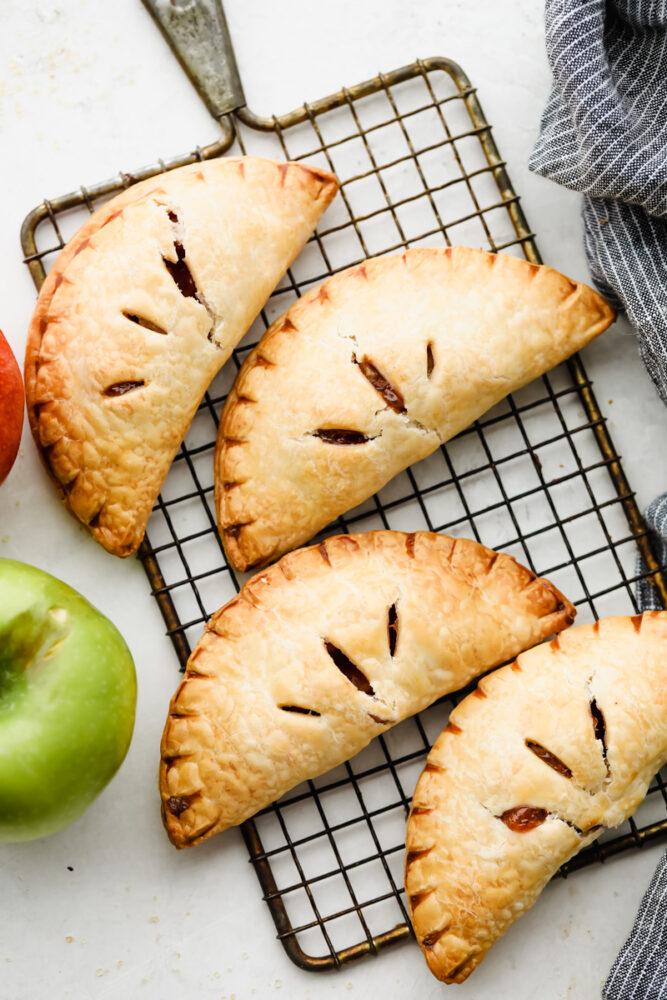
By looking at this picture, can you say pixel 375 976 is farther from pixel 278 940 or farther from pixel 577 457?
pixel 577 457

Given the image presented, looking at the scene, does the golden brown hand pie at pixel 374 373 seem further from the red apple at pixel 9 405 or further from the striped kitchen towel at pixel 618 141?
the red apple at pixel 9 405

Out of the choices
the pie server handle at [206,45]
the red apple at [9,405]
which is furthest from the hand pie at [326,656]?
the pie server handle at [206,45]

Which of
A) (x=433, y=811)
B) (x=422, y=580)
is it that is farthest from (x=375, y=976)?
(x=422, y=580)

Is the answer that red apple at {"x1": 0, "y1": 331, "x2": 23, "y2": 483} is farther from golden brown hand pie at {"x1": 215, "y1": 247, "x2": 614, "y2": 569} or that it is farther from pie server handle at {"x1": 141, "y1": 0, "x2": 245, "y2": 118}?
pie server handle at {"x1": 141, "y1": 0, "x2": 245, "y2": 118}

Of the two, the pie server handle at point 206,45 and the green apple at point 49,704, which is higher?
the pie server handle at point 206,45

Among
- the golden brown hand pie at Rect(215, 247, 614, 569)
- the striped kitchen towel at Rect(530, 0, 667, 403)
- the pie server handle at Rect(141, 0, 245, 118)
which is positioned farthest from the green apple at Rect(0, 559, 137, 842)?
the striped kitchen towel at Rect(530, 0, 667, 403)

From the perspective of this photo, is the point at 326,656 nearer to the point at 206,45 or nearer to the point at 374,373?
the point at 374,373

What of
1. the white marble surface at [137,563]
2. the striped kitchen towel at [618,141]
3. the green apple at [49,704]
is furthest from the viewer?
the white marble surface at [137,563]
